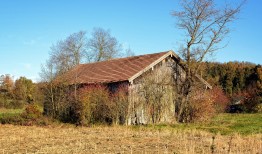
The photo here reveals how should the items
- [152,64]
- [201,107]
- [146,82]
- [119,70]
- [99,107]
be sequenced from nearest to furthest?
[99,107] → [146,82] → [201,107] → [152,64] → [119,70]

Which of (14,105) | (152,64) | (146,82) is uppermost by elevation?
(152,64)

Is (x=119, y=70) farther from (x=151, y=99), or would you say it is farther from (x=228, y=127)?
(x=228, y=127)

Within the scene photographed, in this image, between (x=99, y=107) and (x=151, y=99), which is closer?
(x=99, y=107)

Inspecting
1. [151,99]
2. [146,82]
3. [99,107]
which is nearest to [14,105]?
[99,107]

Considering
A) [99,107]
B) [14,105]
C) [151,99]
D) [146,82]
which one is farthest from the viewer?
[14,105]

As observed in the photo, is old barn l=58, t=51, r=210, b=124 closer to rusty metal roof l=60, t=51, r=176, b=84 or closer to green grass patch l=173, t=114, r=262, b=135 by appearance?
rusty metal roof l=60, t=51, r=176, b=84

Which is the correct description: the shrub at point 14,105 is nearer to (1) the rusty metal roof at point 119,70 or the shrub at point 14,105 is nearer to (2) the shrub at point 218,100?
(1) the rusty metal roof at point 119,70

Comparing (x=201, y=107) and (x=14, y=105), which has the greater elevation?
(x=14, y=105)

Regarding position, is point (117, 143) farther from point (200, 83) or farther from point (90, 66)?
point (90, 66)

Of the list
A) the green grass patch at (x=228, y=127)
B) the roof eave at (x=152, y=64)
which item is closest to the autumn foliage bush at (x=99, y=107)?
the roof eave at (x=152, y=64)

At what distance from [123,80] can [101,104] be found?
8.30ft

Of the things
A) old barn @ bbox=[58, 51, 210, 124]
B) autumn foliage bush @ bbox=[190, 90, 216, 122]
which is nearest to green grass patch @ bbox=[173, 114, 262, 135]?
autumn foliage bush @ bbox=[190, 90, 216, 122]

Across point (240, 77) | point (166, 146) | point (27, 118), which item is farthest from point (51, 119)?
point (240, 77)

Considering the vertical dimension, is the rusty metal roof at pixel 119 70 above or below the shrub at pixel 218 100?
above
